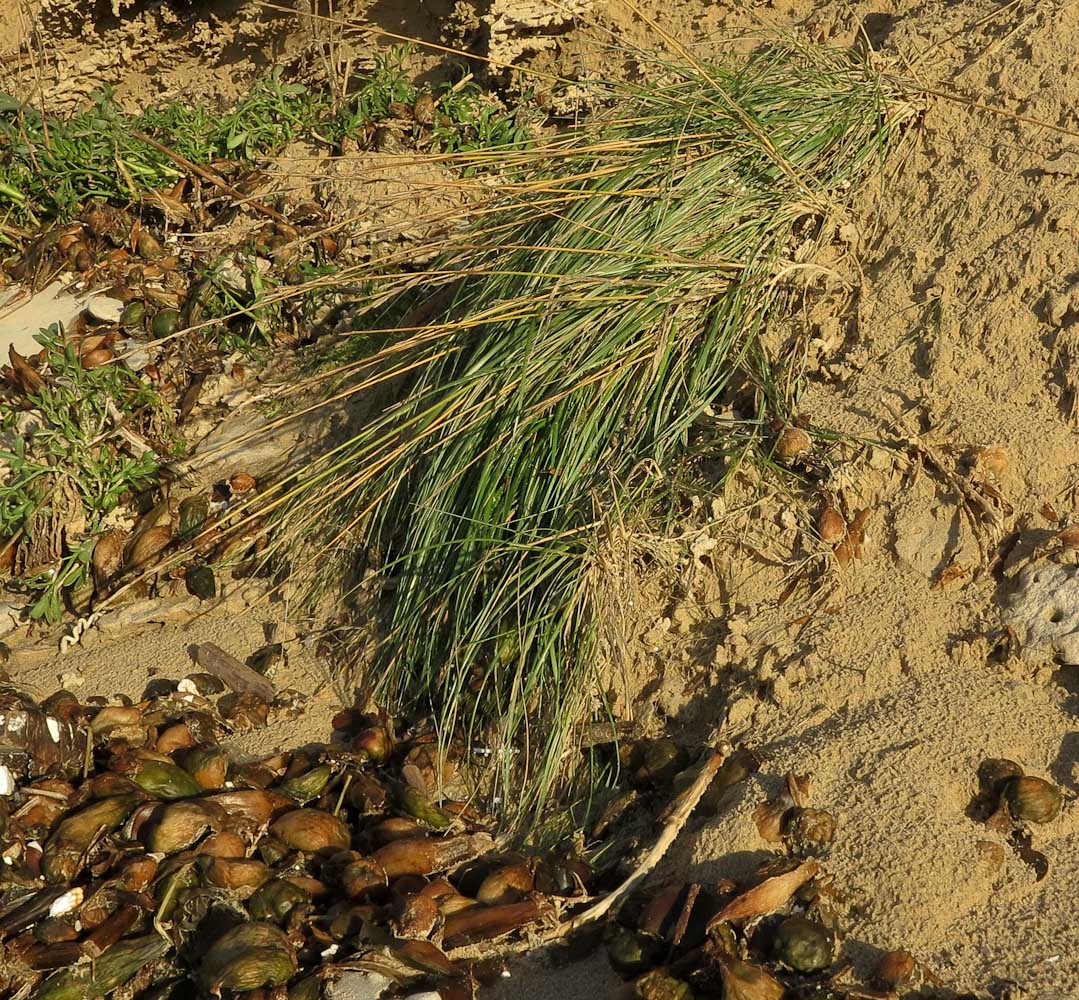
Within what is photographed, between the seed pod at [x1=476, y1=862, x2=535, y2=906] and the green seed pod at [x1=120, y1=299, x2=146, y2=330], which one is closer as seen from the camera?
the seed pod at [x1=476, y1=862, x2=535, y2=906]

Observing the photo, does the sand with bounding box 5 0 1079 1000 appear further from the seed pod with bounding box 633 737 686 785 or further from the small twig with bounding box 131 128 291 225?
the small twig with bounding box 131 128 291 225

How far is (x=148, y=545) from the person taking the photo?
3.48 m

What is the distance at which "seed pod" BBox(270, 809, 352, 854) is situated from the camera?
2.62 meters

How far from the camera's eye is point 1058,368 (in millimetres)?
2697

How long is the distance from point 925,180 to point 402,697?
1765 millimetres

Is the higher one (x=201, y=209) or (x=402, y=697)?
(x=201, y=209)

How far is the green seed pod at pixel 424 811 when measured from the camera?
270 centimetres

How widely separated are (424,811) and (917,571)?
3.72ft

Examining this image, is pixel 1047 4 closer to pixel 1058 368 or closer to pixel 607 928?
pixel 1058 368

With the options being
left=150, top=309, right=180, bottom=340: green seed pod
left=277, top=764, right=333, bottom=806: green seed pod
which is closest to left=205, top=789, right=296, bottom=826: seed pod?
left=277, top=764, right=333, bottom=806: green seed pod

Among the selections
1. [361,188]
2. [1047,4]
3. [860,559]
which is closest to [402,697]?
[860,559]

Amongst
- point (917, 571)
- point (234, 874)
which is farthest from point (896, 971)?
point (234, 874)

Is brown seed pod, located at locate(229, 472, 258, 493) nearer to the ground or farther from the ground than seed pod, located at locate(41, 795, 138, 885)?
farther from the ground

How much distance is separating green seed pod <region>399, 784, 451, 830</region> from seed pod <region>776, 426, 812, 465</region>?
3.45ft
